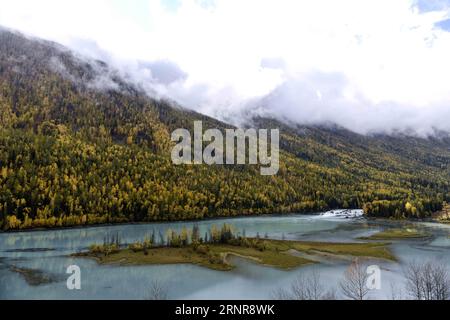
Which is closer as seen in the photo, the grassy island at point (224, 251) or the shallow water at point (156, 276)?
the shallow water at point (156, 276)

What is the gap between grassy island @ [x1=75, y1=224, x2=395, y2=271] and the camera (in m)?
69.3

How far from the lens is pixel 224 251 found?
77.9 meters

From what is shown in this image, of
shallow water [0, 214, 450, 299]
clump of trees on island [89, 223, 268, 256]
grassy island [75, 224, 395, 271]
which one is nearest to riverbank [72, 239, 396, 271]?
grassy island [75, 224, 395, 271]

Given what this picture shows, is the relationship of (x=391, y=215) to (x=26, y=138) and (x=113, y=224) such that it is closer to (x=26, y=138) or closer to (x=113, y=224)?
(x=113, y=224)

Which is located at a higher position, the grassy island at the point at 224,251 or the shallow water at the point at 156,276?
the grassy island at the point at 224,251

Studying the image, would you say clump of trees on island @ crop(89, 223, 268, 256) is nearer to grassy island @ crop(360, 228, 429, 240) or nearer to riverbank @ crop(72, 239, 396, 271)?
riverbank @ crop(72, 239, 396, 271)

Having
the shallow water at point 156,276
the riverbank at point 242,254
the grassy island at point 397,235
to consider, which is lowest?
the shallow water at point 156,276

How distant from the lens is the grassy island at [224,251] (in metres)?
69.3

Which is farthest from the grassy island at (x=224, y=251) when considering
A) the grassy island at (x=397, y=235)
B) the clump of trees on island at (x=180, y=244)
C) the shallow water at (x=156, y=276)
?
the grassy island at (x=397, y=235)

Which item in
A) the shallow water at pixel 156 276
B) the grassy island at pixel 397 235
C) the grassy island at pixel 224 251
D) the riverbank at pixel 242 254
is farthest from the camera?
the grassy island at pixel 397 235

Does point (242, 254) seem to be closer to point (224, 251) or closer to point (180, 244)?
point (224, 251)

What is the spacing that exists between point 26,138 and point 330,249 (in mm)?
143812

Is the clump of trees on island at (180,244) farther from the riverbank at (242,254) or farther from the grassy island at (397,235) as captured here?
the grassy island at (397,235)
